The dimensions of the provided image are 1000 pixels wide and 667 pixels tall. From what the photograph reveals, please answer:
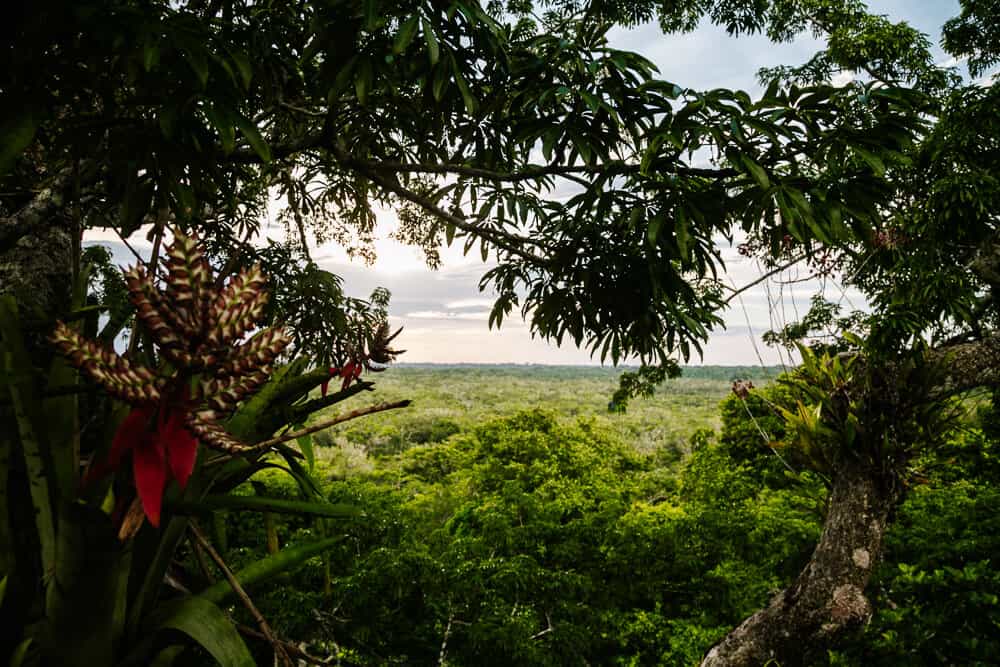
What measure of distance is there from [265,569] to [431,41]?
4.61ft

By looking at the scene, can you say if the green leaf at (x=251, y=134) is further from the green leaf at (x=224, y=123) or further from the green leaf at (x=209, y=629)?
the green leaf at (x=209, y=629)

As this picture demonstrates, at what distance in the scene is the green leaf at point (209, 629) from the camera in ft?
1.91

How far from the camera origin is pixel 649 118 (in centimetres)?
173

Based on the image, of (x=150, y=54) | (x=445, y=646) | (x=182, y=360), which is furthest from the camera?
(x=445, y=646)

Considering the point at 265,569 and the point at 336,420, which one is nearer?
the point at 336,420

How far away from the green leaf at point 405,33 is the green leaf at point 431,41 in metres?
0.03

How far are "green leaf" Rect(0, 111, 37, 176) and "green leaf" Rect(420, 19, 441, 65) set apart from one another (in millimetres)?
959

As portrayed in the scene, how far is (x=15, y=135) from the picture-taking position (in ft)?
2.44

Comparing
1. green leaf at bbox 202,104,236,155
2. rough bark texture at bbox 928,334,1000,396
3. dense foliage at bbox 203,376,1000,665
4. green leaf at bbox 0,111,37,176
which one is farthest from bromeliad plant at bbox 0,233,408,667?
rough bark texture at bbox 928,334,1000,396

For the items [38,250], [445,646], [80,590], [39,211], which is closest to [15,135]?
[80,590]

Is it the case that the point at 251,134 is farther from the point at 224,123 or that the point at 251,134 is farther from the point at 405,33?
the point at 405,33

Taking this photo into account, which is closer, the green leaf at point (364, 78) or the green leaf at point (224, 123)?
the green leaf at point (224, 123)

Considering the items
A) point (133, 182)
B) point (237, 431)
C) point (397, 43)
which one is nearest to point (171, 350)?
point (237, 431)

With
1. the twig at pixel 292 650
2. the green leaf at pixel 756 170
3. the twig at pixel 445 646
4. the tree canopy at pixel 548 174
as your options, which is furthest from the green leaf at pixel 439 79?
the twig at pixel 445 646
